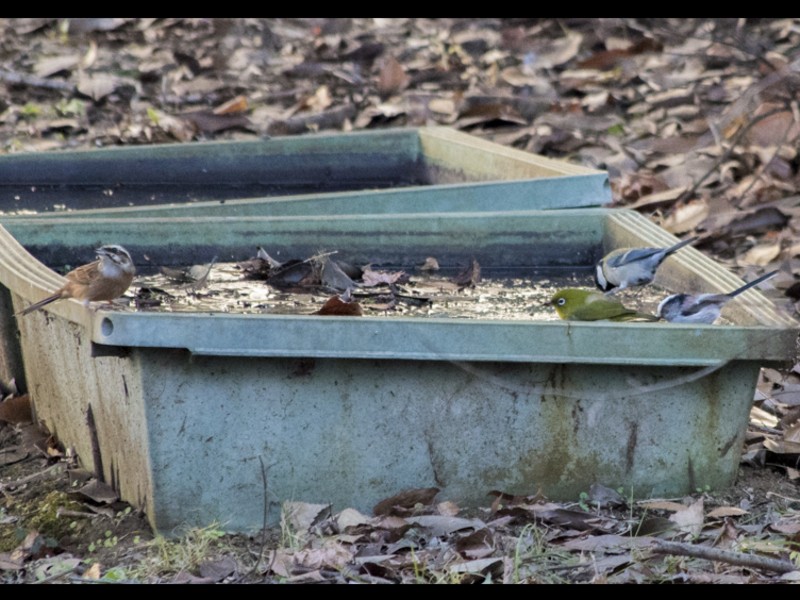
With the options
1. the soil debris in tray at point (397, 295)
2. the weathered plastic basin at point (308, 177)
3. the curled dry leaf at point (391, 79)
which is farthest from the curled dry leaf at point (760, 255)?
the curled dry leaf at point (391, 79)

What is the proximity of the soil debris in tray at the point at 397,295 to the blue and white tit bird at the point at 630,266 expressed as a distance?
8 cm

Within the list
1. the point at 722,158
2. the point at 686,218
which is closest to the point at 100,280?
the point at 686,218

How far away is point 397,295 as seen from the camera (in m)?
4.83

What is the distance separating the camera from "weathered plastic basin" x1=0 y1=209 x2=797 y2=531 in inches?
148

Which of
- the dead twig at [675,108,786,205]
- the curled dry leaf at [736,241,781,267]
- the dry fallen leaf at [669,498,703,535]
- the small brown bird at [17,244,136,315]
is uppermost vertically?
the small brown bird at [17,244,136,315]

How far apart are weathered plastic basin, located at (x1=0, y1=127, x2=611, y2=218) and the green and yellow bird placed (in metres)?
1.25

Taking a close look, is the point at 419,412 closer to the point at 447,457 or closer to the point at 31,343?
the point at 447,457

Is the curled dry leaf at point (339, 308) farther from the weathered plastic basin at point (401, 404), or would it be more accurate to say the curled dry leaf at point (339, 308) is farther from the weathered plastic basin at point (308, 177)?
the weathered plastic basin at point (308, 177)

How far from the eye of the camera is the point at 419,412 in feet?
12.9

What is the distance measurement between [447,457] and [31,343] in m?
1.78

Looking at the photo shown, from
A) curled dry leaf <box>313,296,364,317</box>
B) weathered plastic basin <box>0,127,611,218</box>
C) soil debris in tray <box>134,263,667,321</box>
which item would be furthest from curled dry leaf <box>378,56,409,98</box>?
curled dry leaf <box>313,296,364,317</box>

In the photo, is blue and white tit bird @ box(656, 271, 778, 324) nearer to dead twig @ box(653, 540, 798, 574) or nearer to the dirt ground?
the dirt ground

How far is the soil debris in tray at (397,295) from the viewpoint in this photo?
15.2 ft

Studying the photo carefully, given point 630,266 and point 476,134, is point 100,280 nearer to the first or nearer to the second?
point 630,266
